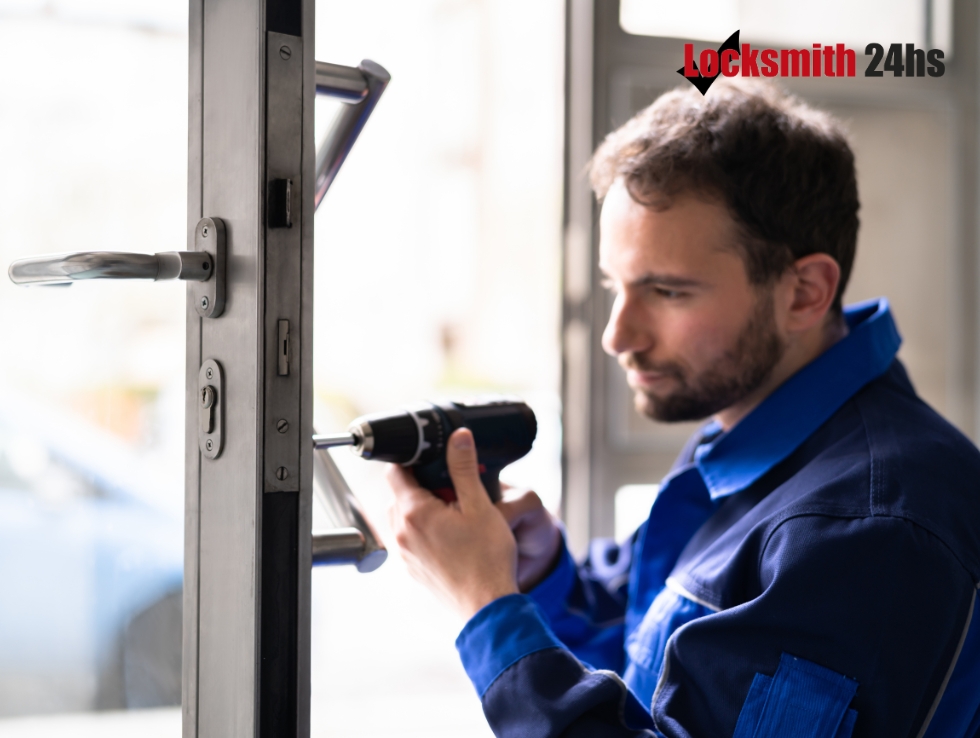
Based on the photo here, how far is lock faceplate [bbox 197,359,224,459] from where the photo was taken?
74 centimetres

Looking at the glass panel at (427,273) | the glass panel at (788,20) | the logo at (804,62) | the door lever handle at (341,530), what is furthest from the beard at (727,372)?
the glass panel at (788,20)

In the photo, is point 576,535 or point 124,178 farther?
point 576,535

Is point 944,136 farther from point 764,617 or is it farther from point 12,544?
point 12,544

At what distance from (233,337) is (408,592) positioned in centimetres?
256

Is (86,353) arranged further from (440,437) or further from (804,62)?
(804,62)

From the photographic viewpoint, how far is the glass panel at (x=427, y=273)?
7.38ft

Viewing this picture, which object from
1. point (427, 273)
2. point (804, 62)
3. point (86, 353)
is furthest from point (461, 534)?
point (427, 273)

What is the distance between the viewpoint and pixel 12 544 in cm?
135

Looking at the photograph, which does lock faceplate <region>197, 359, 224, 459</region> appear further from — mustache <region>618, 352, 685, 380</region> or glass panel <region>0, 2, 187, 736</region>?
mustache <region>618, 352, 685, 380</region>

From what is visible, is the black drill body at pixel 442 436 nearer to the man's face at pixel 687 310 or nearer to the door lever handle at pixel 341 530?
the door lever handle at pixel 341 530

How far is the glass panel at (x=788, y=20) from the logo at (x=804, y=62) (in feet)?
0.12

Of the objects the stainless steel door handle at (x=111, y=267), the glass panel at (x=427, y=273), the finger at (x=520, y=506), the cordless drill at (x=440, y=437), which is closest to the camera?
the stainless steel door handle at (x=111, y=267)

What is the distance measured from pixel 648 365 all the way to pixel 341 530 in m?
0.54

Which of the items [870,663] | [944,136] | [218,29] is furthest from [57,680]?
[944,136]
